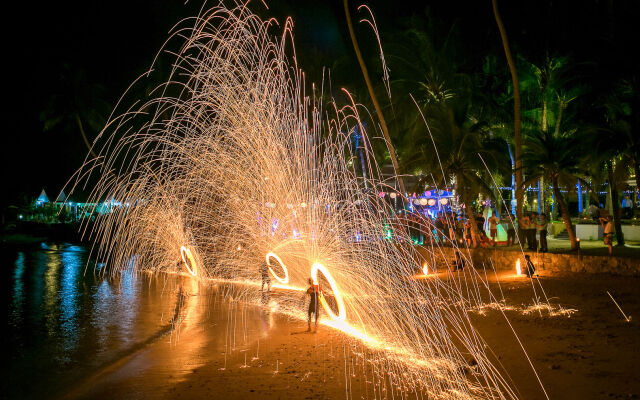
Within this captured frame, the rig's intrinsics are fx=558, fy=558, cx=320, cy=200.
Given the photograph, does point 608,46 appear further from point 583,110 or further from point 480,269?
point 480,269

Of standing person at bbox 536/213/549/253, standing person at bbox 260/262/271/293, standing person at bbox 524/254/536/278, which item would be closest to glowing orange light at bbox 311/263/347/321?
standing person at bbox 260/262/271/293

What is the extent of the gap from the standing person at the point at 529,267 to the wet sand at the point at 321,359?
299 centimetres

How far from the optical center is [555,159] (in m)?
19.0

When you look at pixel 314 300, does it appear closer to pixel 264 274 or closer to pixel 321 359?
pixel 321 359

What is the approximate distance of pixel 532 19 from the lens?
2764 cm

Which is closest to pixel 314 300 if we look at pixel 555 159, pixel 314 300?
pixel 314 300

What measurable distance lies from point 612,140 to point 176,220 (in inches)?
607

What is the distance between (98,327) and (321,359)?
18.0ft

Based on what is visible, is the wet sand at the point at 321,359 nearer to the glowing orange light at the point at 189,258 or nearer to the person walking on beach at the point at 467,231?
the glowing orange light at the point at 189,258

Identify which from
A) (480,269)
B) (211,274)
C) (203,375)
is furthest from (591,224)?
(203,375)

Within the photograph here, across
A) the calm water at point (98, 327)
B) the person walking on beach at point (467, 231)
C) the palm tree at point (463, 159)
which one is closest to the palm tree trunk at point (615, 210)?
the palm tree at point (463, 159)

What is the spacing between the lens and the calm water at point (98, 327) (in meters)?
8.53

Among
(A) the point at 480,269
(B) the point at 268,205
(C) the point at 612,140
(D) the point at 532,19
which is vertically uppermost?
(D) the point at 532,19

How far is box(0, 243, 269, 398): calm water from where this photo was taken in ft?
28.0
